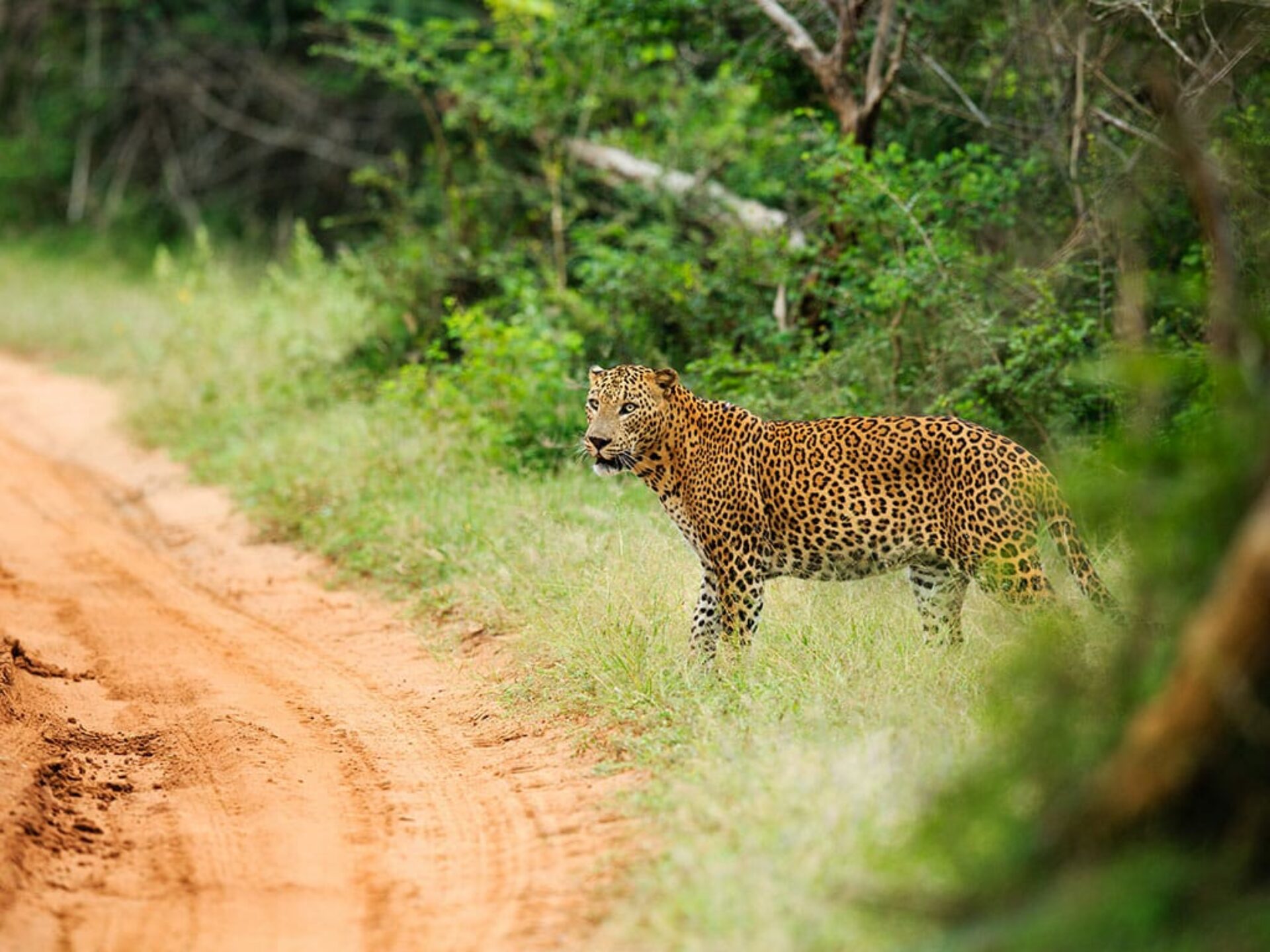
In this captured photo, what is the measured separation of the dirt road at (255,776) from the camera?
525 centimetres

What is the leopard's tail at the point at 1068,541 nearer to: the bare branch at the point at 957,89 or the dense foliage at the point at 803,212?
the dense foliage at the point at 803,212

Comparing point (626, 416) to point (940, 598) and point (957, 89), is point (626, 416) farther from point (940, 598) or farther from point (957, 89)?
point (957, 89)

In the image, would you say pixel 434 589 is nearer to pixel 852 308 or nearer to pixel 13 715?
pixel 13 715

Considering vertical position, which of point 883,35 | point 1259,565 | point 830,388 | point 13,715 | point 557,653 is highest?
point 883,35

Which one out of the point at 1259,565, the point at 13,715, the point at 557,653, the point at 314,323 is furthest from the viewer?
the point at 314,323

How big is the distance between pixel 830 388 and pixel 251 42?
14.4 meters

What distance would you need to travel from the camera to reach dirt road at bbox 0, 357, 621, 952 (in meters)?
5.25

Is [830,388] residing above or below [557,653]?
above


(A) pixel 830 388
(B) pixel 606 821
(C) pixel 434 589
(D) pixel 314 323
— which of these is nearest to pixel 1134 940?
(B) pixel 606 821

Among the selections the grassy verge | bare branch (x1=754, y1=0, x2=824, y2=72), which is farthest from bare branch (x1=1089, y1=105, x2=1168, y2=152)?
the grassy verge

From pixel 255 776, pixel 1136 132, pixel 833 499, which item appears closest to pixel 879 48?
pixel 1136 132

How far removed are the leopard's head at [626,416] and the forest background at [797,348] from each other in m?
0.78

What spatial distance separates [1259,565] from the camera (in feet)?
11.8

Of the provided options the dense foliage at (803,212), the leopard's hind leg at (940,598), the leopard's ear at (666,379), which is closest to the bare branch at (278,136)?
the dense foliage at (803,212)
